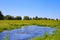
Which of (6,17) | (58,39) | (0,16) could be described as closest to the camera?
(58,39)

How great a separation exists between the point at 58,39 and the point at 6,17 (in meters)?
73.5

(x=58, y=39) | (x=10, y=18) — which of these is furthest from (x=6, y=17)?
(x=58, y=39)

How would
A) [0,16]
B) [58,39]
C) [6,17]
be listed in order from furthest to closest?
[6,17]
[0,16]
[58,39]

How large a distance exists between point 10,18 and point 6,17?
251 cm

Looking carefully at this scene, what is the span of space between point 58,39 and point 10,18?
7432 centimetres

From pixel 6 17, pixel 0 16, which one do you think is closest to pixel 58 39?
pixel 0 16

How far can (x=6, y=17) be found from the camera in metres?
89.1

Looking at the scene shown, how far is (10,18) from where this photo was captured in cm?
9038

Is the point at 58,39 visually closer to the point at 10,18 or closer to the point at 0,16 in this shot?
the point at 0,16

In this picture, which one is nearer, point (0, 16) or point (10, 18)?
point (0, 16)

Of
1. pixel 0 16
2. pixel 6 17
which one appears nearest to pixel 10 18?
pixel 6 17

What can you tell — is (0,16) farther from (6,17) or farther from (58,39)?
(58,39)

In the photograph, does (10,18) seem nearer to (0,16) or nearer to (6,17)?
Answer: (6,17)

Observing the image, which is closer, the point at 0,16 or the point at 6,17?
the point at 0,16
